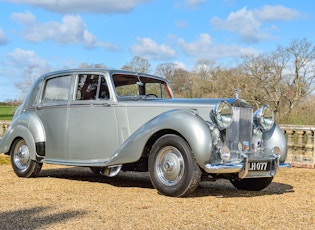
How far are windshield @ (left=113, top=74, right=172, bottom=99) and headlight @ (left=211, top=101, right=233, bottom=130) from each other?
1821mm

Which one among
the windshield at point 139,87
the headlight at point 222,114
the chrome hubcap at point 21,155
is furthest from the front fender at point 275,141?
the chrome hubcap at point 21,155

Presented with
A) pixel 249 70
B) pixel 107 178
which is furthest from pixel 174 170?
pixel 249 70

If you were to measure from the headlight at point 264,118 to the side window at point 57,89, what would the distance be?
3.09 metres

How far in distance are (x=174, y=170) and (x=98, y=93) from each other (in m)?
2.04

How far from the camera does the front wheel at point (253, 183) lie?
709cm

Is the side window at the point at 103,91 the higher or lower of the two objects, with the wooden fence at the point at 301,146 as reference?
higher

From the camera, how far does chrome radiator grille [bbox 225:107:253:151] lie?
6340 mm

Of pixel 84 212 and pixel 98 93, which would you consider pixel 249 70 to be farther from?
pixel 84 212

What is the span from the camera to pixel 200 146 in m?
5.83

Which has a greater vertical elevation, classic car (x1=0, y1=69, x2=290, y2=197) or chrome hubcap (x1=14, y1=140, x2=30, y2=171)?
classic car (x1=0, y1=69, x2=290, y2=197)

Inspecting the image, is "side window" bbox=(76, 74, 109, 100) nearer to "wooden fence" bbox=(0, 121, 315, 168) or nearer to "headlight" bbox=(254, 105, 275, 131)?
"headlight" bbox=(254, 105, 275, 131)

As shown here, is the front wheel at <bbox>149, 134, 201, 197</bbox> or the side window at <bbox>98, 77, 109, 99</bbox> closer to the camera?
the front wheel at <bbox>149, 134, 201, 197</bbox>

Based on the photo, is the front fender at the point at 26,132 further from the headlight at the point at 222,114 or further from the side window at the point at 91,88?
the headlight at the point at 222,114

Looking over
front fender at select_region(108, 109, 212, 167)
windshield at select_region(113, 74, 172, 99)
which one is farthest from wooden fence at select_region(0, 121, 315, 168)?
front fender at select_region(108, 109, 212, 167)
